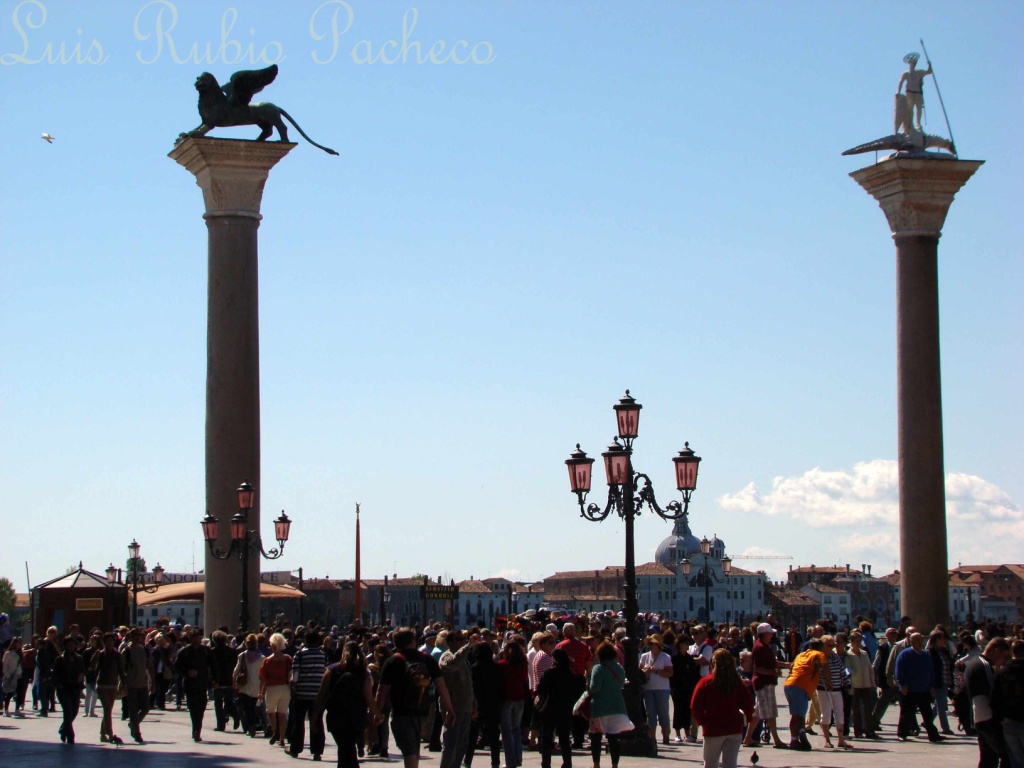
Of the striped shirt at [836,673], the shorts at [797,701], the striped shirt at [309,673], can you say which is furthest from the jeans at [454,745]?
the striped shirt at [836,673]

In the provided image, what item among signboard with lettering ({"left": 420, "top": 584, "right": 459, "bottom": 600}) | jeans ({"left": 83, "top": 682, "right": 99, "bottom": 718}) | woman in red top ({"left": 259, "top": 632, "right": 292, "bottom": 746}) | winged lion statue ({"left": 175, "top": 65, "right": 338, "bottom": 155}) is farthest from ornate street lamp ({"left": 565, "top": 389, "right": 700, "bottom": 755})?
signboard with lettering ({"left": 420, "top": 584, "right": 459, "bottom": 600})

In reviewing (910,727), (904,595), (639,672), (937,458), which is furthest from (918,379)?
(639,672)

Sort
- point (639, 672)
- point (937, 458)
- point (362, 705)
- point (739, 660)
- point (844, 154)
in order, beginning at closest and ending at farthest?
point (362, 705) → point (639, 672) → point (739, 660) → point (937, 458) → point (844, 154)

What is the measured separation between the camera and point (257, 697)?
20.3m

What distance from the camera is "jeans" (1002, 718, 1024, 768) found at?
12.9 meters

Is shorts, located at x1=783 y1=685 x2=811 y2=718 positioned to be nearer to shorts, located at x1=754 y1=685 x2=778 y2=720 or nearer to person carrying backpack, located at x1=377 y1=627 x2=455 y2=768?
shorts, located at x1=754 y1=685 x2=778 y2=720

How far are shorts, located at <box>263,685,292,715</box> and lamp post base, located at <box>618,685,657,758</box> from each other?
12.9 feet

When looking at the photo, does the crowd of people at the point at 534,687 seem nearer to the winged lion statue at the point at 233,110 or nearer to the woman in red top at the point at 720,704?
the woman in red top at the point at 720,704

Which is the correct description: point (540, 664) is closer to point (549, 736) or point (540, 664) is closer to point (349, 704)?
point (549, 736)

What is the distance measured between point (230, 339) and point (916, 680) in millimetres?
18381

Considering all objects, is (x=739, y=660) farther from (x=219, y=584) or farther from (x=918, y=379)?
(x=219, y=584)

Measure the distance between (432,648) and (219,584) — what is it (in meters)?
15.7


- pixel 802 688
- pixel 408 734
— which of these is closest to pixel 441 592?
pixel 802 688

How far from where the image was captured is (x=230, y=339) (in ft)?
112
